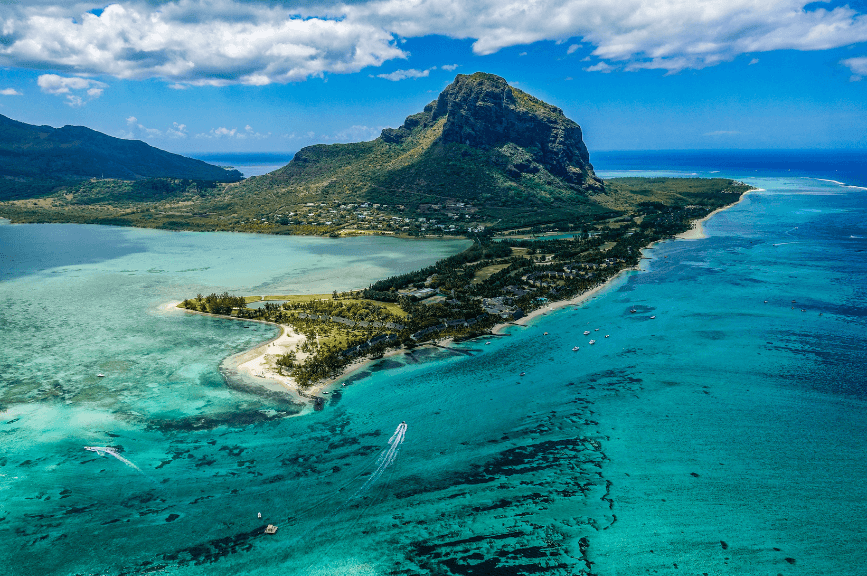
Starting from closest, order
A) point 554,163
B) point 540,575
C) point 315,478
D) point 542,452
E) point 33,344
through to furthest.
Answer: point 540,575 → point 315,478 → point 542,452 → point 33,344 → point 554,163

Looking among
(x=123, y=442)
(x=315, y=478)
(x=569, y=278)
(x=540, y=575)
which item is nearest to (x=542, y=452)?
(x=540, y=575)

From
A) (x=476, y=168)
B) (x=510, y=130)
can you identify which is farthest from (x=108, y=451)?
(x=510, y=130)

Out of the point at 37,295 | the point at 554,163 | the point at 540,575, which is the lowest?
the point at 540,575

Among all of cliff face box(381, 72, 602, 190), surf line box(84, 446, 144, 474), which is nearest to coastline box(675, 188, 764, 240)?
cliff face box(381, 72, 602, 190)

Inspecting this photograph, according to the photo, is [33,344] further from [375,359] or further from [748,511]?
[748,511]

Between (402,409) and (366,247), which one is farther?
(366,247)

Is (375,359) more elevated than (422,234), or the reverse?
(422,234)
